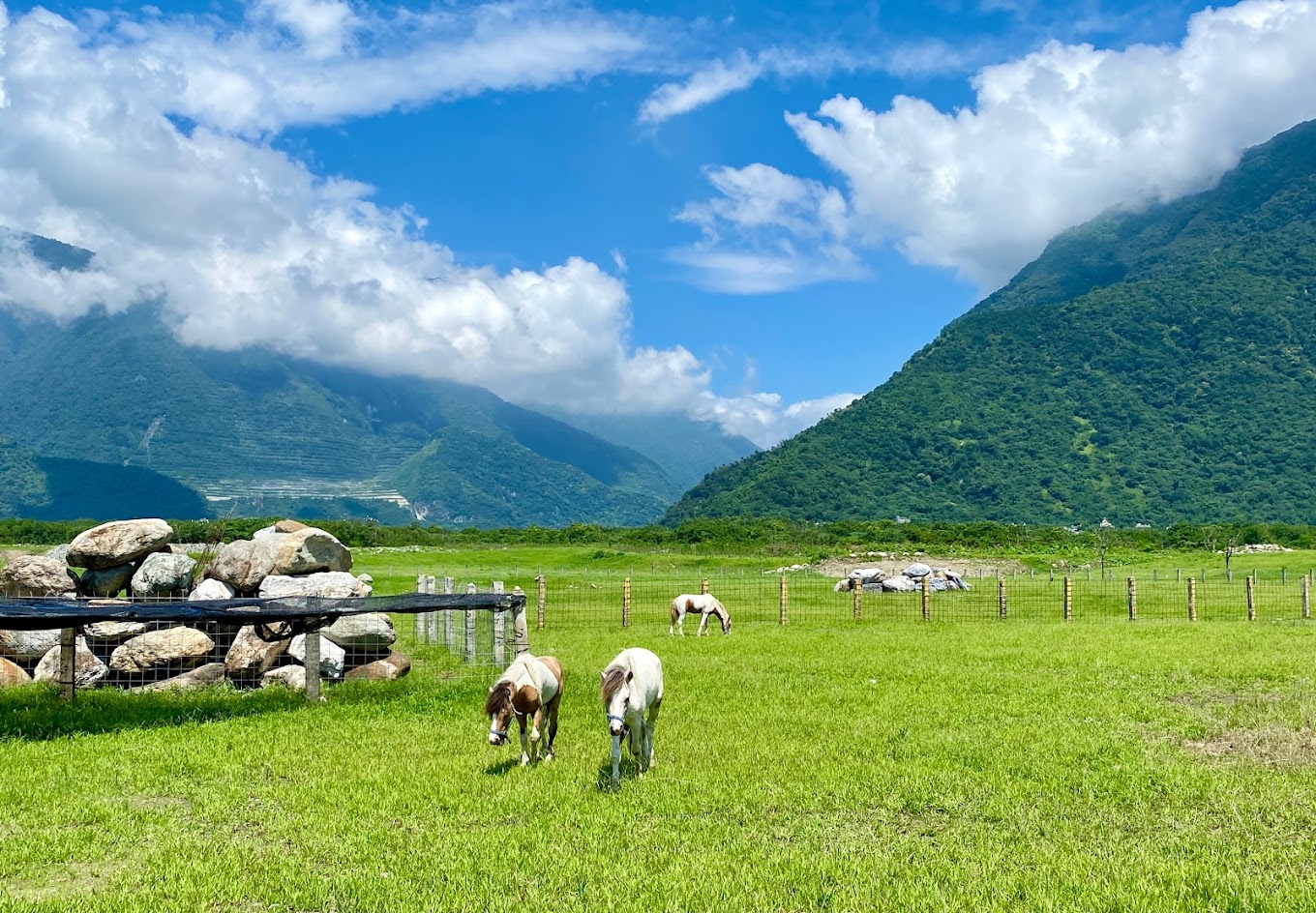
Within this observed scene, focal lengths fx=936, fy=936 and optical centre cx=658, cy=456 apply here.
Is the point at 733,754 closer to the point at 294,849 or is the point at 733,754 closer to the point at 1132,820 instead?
the point at 1132,820

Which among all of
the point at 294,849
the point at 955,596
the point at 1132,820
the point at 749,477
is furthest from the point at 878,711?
the point at 749,477

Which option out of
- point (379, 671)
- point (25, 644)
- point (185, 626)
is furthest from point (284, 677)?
point (25, 644)

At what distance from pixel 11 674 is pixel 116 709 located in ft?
13.4

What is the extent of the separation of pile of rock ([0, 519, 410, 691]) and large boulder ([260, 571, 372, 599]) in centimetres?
2

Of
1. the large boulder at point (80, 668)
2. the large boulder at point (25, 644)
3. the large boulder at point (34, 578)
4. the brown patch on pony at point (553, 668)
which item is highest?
the large boulder at point (34, 578)

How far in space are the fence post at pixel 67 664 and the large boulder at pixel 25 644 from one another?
2825 mm

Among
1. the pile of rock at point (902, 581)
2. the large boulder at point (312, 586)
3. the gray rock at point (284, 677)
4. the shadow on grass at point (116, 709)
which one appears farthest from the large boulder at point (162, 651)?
the pile of rock at point (902, 581)

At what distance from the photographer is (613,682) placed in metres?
11.0

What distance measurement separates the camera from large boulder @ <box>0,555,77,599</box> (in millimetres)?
19828

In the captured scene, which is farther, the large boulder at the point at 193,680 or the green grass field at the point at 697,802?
the large boulder at the point at 193,680

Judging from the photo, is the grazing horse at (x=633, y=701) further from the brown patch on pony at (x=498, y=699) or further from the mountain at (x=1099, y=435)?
the mountain at (x=1099, y=435)

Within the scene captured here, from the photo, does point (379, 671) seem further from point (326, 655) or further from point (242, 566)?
point (242, 566)

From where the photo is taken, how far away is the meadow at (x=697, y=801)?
755cm

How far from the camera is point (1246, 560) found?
219ft
